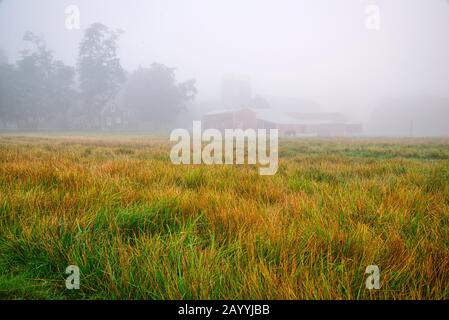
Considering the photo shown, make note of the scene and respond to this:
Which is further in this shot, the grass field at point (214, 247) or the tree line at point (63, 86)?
the tree line at point (63, 86)

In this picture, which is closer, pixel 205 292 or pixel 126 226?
pixel 205 292

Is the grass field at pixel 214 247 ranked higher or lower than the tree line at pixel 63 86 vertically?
lower

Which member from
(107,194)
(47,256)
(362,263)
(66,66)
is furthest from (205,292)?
(66,66)

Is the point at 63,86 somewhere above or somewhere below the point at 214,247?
above

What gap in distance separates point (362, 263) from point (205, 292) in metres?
0.85

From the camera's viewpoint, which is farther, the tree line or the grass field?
the tree line

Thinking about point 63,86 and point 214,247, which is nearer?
point 214,247

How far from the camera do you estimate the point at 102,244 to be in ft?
5.57

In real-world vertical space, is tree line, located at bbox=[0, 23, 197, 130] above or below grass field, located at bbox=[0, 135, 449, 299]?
above
